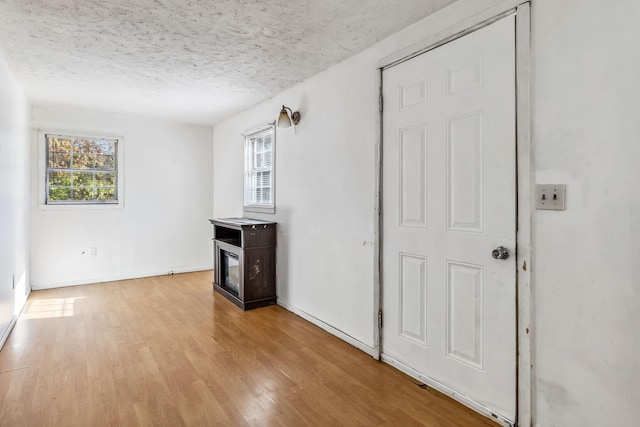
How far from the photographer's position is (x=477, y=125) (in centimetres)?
199

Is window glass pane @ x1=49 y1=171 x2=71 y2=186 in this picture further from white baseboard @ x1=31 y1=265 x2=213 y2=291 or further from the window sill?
white baseboard @ x1=31 y1=265 x2=213 y2=291

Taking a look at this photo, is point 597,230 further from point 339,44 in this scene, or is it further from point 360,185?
point 339,44

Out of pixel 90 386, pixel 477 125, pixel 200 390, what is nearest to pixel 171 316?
pixel 90 386

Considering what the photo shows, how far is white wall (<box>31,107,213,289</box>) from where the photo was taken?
186 inches

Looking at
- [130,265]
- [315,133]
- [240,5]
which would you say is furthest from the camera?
[130,265]

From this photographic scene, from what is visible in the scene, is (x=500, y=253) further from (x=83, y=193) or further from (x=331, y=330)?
(x=83, y=193)

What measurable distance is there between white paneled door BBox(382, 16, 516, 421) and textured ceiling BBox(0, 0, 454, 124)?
18.1 inches

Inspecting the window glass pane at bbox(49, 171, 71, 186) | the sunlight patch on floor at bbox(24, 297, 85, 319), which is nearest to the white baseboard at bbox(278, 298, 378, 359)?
the sunlight patch on floor at bbox(24, 297, 85, 319)

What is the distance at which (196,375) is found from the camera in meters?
2.42

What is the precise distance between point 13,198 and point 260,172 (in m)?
2.45

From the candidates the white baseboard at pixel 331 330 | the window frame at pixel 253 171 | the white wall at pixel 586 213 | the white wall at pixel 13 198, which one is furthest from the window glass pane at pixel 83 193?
the white wall at pixel 586 213

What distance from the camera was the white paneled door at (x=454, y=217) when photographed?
6.16 feet

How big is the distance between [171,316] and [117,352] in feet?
2.74

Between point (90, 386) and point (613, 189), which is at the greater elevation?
point (613, 189)
